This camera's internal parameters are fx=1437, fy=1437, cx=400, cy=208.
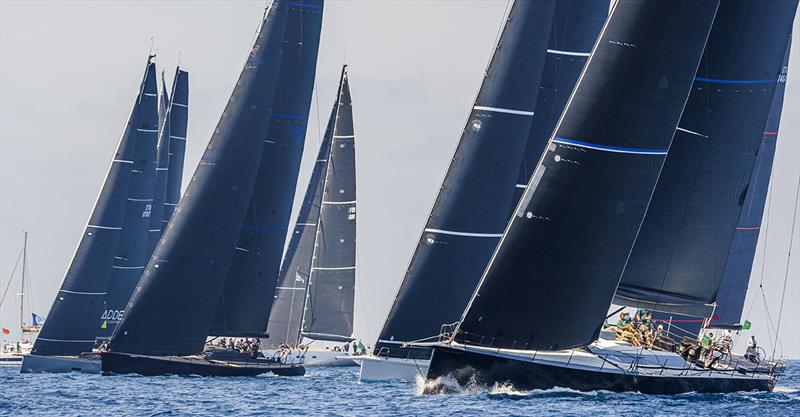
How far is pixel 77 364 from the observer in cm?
5150

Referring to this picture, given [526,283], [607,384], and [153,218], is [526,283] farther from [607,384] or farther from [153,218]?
[153,218]

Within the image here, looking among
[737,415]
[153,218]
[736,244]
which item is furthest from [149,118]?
[737,415]

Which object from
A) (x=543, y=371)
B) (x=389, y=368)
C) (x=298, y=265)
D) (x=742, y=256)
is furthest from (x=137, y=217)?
(x=543, y=371)

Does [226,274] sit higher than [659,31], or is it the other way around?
[659,31]

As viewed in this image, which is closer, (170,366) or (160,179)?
(170,366)

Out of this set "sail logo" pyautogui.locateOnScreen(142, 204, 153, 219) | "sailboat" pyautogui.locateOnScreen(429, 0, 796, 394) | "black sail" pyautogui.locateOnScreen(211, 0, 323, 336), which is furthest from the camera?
"sail logo" pyautogui.locateOnScreen(142, 204, 153, 219)

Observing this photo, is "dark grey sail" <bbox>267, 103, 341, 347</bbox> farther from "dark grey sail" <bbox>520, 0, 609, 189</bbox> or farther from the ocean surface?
the ocean surface

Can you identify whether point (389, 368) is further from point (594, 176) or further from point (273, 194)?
point (594, 176)

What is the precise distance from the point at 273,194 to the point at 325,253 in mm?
16154

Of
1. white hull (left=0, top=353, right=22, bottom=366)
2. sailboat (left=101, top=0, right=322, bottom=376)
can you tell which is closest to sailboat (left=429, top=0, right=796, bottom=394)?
sailboat (left=101, top=0, right=322, bottom=376)

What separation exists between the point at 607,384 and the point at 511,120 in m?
11.3

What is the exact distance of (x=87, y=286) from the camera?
52219mm

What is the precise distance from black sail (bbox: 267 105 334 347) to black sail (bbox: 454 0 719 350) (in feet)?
102

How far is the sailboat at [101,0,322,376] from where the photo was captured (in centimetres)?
4438
